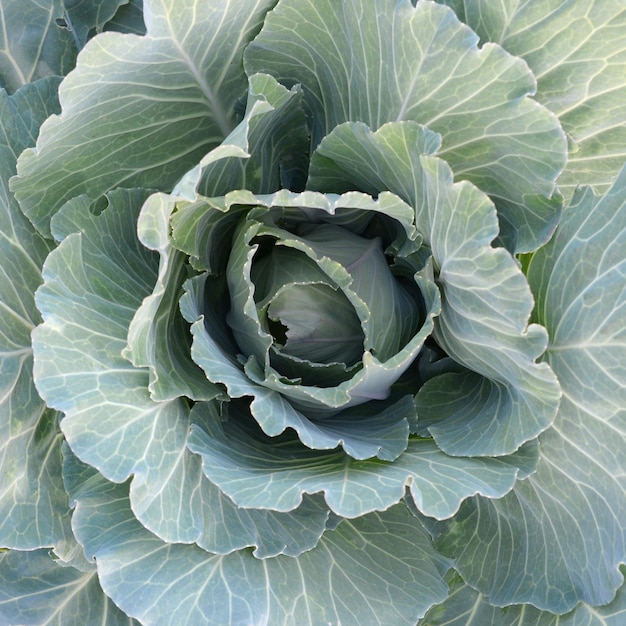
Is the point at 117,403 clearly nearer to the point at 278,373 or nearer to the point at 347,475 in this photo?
the point at 278,373

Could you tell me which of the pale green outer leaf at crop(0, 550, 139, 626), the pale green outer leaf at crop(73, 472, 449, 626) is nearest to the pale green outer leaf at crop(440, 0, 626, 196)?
the pale green outer leaf at crop(73, 472, 449, 626)

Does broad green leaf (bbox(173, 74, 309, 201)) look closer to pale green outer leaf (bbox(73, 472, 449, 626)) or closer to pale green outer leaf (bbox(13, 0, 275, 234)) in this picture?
pale green outer leaf (bbox(13, 0, 275, 234))

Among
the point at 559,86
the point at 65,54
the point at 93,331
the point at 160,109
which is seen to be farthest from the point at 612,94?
the point at 65,54

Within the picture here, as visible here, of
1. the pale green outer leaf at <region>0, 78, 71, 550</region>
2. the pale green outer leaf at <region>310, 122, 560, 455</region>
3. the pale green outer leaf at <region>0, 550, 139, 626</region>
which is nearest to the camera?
the pale green outer leaf at <region>310, 122, 560, 455</region>

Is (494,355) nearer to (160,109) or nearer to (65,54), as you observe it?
(160,109)

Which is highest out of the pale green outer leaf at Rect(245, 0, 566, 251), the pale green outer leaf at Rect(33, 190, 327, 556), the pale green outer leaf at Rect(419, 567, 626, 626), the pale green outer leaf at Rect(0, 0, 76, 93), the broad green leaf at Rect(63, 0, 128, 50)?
the pale green outer leaf at Rect(245, 0, 566, 251)

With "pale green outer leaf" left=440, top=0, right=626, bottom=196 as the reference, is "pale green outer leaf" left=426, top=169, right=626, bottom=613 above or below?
below

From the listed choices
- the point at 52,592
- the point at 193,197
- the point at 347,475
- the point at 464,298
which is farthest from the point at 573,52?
the point at 52,592
